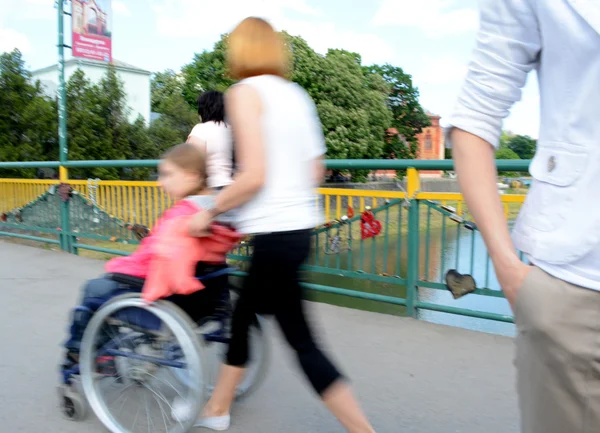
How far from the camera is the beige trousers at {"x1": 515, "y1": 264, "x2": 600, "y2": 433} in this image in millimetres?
1041

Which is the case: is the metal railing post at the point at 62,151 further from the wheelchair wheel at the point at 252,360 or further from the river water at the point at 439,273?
the wheelchair wheel at the point at 252,360

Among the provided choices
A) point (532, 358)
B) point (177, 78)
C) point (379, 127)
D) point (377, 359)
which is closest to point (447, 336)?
point (377, 359)

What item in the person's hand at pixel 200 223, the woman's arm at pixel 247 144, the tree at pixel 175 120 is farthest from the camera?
the tree at pixel 175 120

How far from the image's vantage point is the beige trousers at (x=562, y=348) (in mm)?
1041

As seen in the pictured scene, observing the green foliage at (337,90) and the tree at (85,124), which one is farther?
the green foliage at (337,90)

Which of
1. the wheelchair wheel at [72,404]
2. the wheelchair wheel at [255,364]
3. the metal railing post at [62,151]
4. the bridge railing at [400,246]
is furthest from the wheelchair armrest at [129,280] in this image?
the metal railing post at [62,151]

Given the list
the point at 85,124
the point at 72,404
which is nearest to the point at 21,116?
the point at 85,124

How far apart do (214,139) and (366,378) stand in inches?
64.0

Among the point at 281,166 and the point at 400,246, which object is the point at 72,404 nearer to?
the point at 281,166

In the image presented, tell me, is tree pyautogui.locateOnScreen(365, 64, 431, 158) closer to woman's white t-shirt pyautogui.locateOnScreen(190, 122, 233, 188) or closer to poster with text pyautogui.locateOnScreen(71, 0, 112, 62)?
poster with text pyautogui.locateOnScreen(71, 0, 112, 62)

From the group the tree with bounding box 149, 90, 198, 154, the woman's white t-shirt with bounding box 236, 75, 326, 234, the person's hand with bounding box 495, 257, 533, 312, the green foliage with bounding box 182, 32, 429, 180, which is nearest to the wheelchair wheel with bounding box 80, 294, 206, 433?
the woman's white t-shirt with bounding box 236, 75, 326, 234

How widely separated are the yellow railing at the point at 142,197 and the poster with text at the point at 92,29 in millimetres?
2593

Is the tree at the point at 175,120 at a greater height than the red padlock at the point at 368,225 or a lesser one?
greater

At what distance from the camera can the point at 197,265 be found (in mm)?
2541
